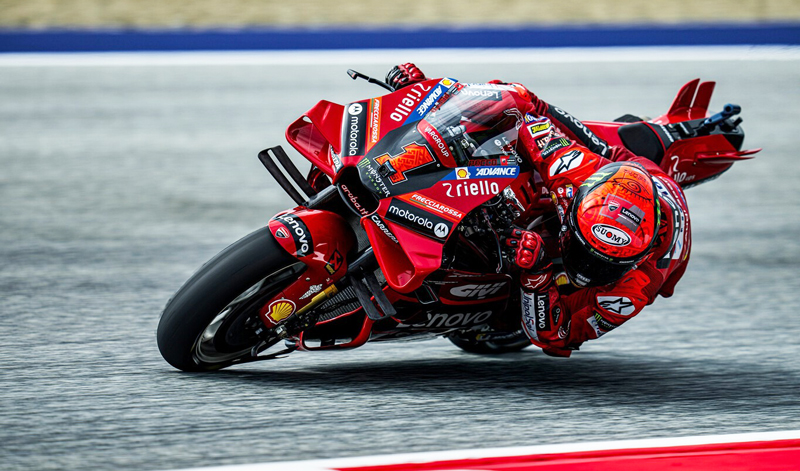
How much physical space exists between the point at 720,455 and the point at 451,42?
10938 millimetres

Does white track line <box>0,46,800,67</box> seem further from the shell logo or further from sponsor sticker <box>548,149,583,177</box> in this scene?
the shell logo

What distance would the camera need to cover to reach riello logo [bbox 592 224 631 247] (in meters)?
3.50

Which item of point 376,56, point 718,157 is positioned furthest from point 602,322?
point 376,56

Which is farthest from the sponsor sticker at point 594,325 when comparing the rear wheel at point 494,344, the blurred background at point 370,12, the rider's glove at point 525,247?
the blurred background at point 370,12

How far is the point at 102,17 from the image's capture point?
1398 cm

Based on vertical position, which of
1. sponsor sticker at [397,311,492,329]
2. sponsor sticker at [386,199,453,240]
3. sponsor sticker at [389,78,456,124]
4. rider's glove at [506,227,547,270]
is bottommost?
sponsor sticker at [397,311,492,329]

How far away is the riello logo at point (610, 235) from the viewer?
3498mm

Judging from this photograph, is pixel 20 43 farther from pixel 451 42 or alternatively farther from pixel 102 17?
pixel 451 42

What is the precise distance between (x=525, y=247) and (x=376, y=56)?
9842 millimetres

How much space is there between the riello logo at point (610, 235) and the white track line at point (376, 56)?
9.40m

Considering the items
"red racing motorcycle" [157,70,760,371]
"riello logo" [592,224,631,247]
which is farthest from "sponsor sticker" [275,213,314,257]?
"riello logo" [592,224,631,247]

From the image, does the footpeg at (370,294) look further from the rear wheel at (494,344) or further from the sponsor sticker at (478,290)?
the rear wheel at (494,344)

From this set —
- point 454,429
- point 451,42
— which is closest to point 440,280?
point 454,429

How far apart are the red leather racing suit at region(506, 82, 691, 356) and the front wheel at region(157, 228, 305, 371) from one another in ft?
3.25
